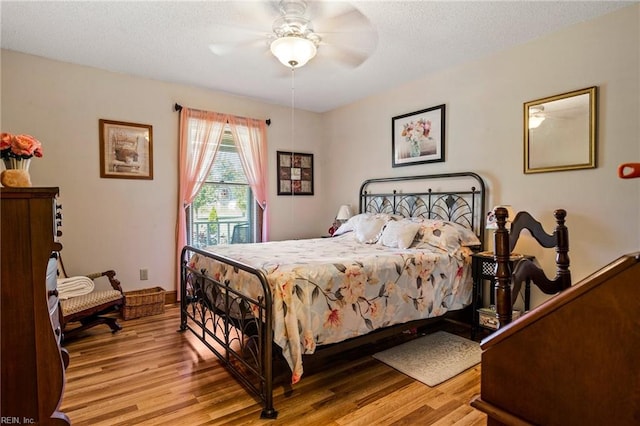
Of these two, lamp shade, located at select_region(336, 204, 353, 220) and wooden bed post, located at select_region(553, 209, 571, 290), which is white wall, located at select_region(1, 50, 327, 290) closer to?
lamp shade, located at select_region(336, 204, 353, 220)

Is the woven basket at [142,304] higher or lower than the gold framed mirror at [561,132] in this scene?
lower

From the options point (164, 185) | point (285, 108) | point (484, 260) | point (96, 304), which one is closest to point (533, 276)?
point (484, 260)

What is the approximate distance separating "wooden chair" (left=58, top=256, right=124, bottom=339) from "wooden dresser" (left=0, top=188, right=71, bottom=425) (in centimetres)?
178

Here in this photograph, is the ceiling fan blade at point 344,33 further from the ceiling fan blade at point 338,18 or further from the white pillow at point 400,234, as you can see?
the white pillow at point 400,234

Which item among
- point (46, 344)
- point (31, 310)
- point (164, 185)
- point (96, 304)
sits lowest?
point (96, 304)

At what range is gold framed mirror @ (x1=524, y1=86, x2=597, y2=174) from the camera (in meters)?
2.63

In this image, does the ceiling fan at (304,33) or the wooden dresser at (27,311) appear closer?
the wooden dresser at (27,311)

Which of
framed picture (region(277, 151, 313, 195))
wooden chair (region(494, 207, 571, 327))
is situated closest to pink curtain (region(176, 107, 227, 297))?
framed picture (region(277, 151, 313, 195))

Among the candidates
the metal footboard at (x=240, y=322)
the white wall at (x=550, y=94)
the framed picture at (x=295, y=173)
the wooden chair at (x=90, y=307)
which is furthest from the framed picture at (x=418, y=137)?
the wooden chair at (x=90, y=307)

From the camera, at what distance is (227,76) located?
3789 mm

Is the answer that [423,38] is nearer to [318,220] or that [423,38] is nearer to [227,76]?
[227,76]

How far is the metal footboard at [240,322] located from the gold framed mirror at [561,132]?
2545 mm

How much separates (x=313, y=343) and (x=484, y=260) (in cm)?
176

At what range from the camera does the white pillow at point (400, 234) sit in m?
3.19
